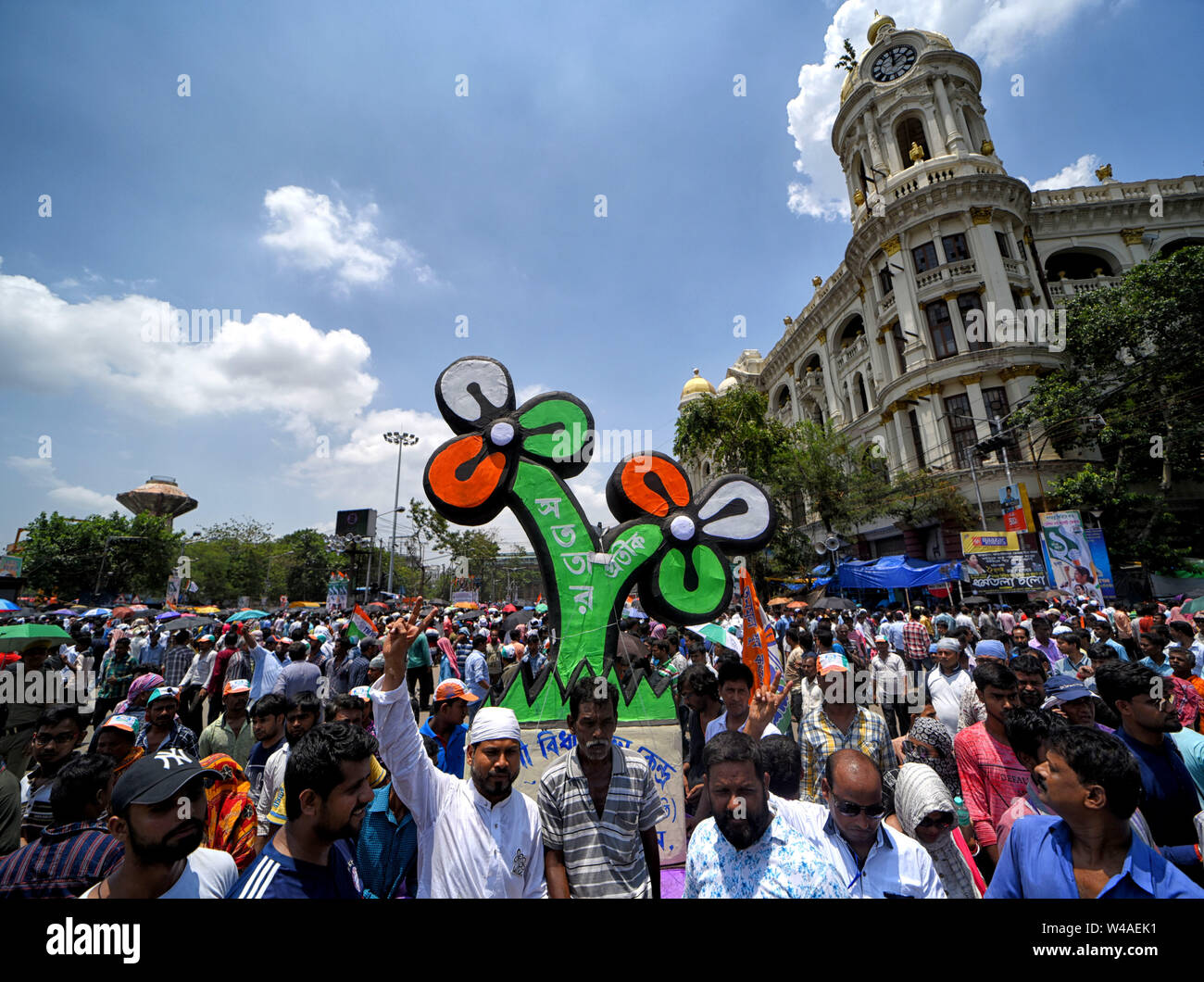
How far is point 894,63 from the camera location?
29250mm

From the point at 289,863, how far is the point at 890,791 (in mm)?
3410

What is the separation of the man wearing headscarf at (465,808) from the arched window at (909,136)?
35410 mm

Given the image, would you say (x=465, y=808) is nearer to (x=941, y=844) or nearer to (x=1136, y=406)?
(x=941, y=844)

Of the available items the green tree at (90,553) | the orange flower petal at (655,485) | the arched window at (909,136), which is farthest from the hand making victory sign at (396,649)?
the green tree at (90,553)

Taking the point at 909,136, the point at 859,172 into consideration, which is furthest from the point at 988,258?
the point at 909,136

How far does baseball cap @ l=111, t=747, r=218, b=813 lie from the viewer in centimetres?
195

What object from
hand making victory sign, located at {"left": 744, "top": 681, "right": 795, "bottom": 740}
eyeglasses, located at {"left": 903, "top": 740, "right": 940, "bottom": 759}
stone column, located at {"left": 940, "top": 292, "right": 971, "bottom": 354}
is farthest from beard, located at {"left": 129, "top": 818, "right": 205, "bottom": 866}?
stone column, located at {"left": 940, "top": 292, "right": 971, "bottom": 354}

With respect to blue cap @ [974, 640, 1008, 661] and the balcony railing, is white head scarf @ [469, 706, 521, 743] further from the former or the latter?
the balcony railing

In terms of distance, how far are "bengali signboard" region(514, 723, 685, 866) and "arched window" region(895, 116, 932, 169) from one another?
33.5m

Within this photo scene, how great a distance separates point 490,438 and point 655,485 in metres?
2.19

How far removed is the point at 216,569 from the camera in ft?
188

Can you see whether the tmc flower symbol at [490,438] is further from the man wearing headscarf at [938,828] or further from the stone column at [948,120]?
the stone column at [948,120]

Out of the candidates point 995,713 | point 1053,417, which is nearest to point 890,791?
point 995,713
